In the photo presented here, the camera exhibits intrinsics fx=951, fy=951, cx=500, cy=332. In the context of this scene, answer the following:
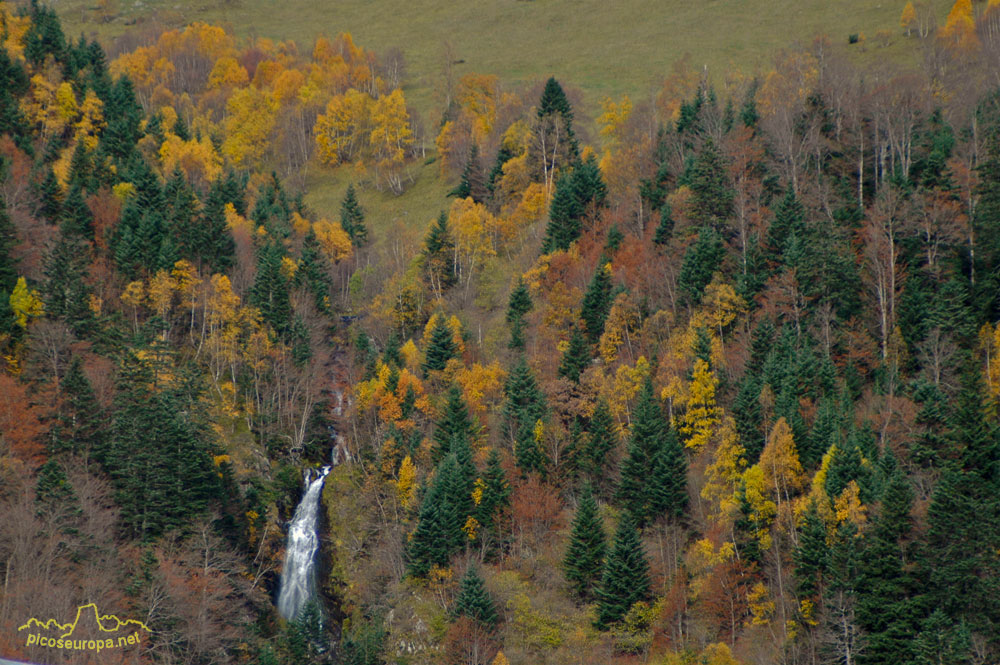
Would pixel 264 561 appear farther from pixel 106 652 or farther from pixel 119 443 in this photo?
pixel 106 652

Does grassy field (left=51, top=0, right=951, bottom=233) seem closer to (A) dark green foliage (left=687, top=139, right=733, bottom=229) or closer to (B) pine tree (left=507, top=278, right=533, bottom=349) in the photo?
(B) pine tree (left=507, top=278, right=533, bottom=349)

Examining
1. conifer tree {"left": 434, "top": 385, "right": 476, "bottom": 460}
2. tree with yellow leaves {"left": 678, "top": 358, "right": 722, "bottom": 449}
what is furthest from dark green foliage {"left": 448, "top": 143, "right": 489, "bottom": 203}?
tree with yellow leaves {"left": 678, "top": 358, "right": 722, "bottom": 449}

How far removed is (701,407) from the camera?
74.3 metres

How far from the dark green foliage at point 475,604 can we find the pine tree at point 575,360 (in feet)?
69.4

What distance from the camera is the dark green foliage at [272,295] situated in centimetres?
9588

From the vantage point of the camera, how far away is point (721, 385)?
247 feet

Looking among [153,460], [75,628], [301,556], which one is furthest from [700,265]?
[75,628]

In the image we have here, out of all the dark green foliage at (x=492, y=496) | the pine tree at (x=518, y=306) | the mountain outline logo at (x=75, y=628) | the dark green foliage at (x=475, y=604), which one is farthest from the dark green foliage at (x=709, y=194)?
the mountain outline logo at (x=75, y=628)

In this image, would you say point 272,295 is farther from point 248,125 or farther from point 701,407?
point 248,125

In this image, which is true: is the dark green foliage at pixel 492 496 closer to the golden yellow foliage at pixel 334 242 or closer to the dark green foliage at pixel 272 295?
the dark green foliage at pixel 272 295

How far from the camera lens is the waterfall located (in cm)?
8338

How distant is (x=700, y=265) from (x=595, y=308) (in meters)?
10.7

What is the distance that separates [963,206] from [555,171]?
5034 cm

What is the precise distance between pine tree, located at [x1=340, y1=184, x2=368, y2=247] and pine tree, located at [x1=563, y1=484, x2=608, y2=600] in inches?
2208
